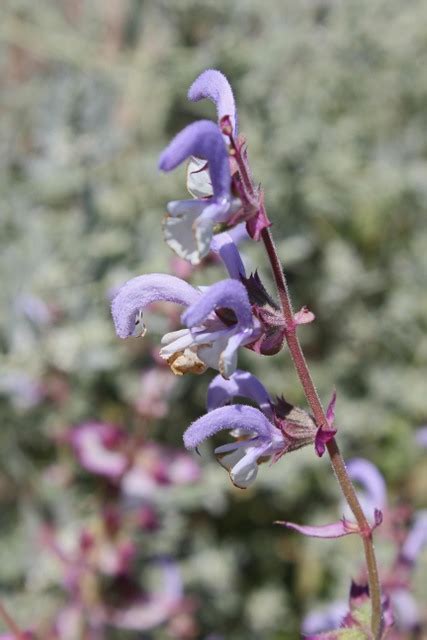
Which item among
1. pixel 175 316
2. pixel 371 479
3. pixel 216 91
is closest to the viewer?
pixel 216 91

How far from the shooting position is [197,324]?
1.00 meters

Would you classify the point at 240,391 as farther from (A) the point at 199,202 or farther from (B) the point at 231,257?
(A) the point at 199,202

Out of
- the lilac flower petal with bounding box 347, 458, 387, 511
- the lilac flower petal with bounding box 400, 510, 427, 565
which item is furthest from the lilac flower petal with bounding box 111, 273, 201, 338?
the lilac flower petal with bounding box 400, 510, 427, 565

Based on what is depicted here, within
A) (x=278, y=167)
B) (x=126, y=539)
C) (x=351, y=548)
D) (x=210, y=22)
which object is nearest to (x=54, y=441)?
(x=126, y=539)

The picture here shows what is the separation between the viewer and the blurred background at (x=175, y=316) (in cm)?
241

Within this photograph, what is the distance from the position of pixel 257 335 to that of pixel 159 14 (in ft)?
9.39

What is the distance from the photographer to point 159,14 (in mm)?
3598

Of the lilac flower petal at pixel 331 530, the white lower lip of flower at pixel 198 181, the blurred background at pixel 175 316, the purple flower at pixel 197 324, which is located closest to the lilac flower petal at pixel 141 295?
the purple flower at pixel 197 324

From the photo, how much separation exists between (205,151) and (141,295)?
0.73 ft

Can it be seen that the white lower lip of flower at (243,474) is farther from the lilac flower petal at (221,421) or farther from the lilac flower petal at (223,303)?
the lilac flower petal at (223,303)

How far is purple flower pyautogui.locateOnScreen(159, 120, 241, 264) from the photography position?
907mm

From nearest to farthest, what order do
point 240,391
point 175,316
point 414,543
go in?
point 240,391, point 414,543, point 175,316

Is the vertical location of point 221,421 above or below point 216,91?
below

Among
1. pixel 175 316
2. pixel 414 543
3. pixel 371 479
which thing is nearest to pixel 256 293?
pixel 371 479
